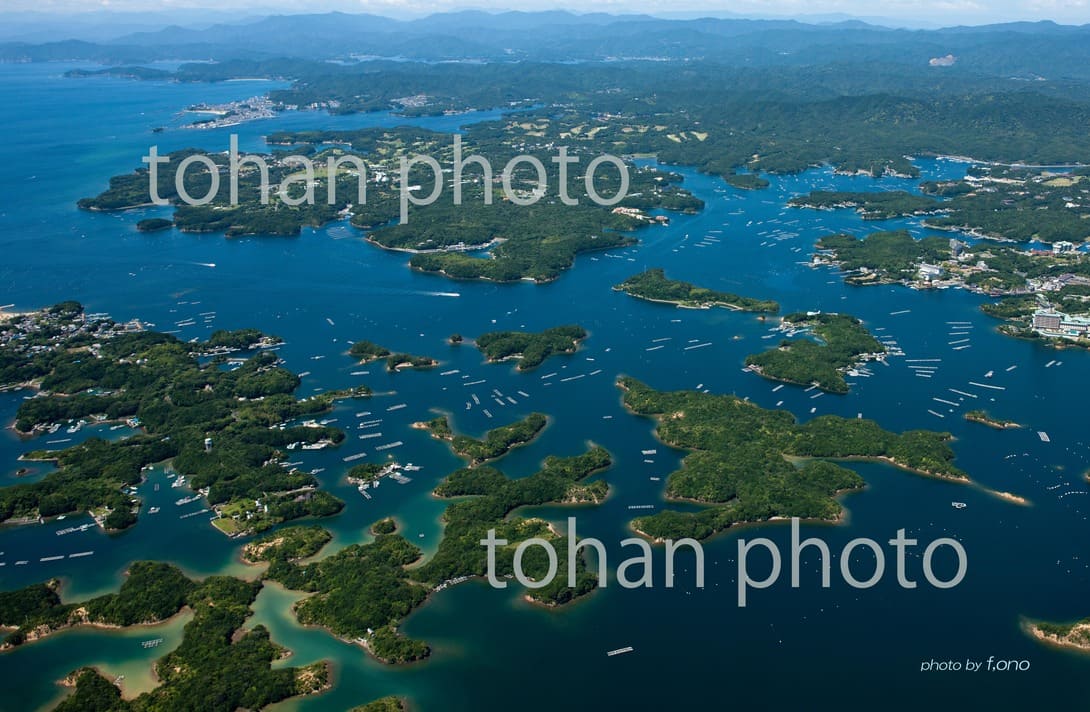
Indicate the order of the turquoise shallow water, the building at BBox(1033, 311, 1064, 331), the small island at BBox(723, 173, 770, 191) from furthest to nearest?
the small island at BBox(723, 173, 770, 191)
the building at BBox(1033, 311, 1064, 331)
the turquoise shallow water

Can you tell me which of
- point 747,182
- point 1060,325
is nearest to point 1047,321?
point 1060,325

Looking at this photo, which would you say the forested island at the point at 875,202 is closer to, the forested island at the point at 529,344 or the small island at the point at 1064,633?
the forested island at the point at 529,344

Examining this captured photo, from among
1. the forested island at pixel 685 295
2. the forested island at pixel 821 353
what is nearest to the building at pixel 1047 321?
the forested island at pixel 821 353

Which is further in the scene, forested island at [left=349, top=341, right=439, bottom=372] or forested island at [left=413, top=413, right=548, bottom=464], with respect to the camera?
forested island at [left=349, top=341, right=439, bottom=372]

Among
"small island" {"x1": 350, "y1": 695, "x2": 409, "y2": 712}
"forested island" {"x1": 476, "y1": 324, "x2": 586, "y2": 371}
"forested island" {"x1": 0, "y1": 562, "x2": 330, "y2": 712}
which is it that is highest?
"forested island" {"x1": 476, "y1": 324, "x2": 586, "y2": 371}

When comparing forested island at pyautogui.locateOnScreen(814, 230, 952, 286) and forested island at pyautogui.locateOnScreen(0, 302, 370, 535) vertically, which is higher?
forested island at pyautogui.locateOnScreen(814, 230, 952, 286)

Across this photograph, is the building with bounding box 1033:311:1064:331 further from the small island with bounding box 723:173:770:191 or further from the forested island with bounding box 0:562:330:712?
the forested island with bounding box 0:562:330:712

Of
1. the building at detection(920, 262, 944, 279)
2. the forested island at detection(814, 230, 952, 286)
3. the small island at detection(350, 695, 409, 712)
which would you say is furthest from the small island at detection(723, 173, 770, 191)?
the small island at detection(350, 695, 409, 712)

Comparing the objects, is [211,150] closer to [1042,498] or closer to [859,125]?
[859,125]
